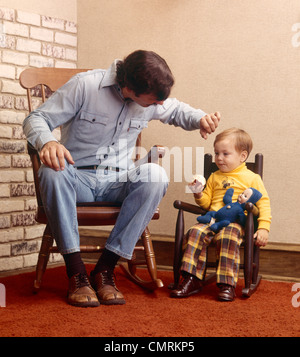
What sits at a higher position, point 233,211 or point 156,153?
point 156,153

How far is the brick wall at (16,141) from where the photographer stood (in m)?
2.37

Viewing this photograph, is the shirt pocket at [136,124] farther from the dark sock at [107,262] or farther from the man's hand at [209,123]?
the dark sock at [107,262]

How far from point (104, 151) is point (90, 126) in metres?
0.12

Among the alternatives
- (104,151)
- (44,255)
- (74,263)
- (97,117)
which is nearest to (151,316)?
(74,263)

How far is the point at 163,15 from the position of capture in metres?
2.57

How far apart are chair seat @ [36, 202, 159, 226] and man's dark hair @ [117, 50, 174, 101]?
0.45 meters

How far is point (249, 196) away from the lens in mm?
1974

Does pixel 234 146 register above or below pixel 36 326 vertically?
above

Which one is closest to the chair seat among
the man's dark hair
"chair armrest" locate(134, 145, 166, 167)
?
"chair armrest" locate(134, 145, 166, 167)

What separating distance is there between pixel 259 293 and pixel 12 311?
101cm

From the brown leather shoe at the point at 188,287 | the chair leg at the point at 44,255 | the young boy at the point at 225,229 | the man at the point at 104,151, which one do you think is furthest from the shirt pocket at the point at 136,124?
the brown leather shoe at the point at 188,287

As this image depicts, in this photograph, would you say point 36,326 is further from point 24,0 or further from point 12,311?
point 24,0

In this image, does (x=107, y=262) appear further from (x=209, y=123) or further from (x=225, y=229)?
(x=209, y=123)
